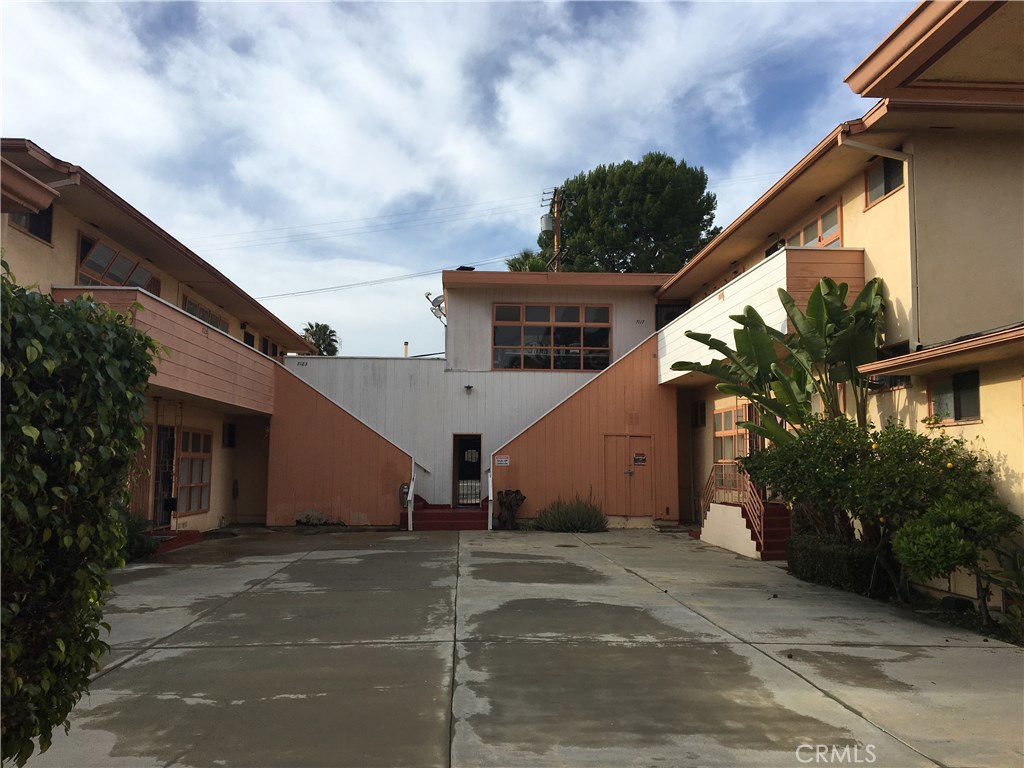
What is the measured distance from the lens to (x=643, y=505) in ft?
60.0

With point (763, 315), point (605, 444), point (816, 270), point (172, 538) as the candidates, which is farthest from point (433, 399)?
point (816, 270)

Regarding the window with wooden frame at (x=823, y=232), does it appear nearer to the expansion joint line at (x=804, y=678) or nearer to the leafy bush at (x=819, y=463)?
the leafy bush at (x=819, y=463)

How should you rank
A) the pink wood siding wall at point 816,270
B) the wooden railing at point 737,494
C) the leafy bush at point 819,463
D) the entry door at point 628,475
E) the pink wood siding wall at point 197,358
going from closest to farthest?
the leafy bush at point 819,463 → the pink wood siding wall at point 197,358 → the pink wood siding wall at point 816,270 → the wooden railing at point 737,494 → the entry door at point 628,475

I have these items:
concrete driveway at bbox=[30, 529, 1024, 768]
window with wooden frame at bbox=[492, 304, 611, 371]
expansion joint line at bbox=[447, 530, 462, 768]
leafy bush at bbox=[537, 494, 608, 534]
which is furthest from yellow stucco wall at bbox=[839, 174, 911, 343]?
window with wooden frame at bbox=[492, 304, 611, 371]

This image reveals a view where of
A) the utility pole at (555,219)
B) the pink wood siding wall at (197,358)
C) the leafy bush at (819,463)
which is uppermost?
the utility pole at (555,219)

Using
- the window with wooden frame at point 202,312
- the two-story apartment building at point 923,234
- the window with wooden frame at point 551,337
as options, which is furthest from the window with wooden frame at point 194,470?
the two-story apartment building at point 923,234

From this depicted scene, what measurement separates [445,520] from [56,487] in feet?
49.9

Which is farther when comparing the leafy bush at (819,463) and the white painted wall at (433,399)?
the white painted wall at (433,399)

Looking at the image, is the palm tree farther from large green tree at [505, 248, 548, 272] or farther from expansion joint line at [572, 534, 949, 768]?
expansion joint line at [572, 534, 949, 768]

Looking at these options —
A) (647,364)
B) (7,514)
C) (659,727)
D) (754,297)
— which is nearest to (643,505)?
(647,364)

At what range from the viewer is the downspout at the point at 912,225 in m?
9.91

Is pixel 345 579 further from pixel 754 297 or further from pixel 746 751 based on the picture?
pixel 754 297

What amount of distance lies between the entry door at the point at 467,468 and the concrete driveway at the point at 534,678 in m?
9.59

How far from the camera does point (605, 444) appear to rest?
1834 cm
